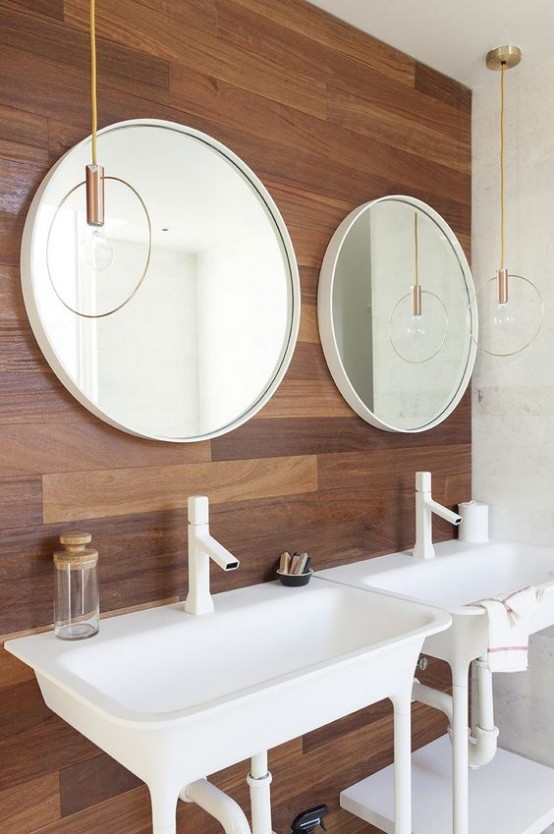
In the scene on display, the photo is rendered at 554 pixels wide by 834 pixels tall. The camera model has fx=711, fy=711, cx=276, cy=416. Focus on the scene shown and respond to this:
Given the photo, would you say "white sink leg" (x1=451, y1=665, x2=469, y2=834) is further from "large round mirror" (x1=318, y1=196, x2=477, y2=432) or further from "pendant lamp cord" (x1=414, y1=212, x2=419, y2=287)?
"pendant lamp cord" (x1=414, y1=212, x2=419, y2=287)

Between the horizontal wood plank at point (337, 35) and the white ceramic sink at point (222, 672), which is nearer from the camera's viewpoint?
the white ceramic sink at point (222, 672)

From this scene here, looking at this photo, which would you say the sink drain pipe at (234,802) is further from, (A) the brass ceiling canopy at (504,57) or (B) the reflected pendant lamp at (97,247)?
(A) the brass ceiling canopy at (504,57)

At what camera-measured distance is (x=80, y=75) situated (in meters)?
1.36

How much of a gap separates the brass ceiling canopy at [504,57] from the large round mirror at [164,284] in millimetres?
873

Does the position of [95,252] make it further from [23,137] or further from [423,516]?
[423,516]

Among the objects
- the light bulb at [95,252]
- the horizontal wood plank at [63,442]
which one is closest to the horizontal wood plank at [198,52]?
the light bulb at [95,252]

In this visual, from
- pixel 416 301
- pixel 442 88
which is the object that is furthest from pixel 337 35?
pixel 416 301

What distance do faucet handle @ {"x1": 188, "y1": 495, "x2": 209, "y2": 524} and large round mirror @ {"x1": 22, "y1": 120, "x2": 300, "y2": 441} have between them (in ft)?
0.48

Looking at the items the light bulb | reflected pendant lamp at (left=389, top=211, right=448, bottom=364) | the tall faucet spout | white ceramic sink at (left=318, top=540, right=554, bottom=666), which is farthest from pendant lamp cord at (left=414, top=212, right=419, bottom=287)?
the light bulb

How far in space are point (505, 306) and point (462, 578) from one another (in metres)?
0.77

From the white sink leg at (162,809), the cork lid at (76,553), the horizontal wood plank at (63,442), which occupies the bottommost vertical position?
the white sink leg at (162,809)

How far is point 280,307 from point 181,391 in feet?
1.11

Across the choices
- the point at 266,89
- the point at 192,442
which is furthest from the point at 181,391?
the point at 266,89

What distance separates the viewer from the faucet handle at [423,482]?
6.16 ft
